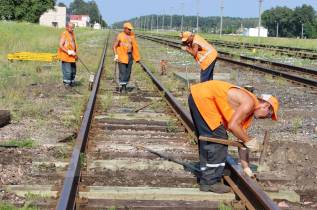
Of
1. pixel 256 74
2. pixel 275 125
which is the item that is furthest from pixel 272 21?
pixel 275 125

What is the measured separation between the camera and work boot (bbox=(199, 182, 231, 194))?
5785 millimetres

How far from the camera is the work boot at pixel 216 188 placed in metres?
5.79

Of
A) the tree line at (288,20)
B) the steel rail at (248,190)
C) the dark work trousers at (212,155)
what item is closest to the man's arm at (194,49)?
the steel rail at (248,190)

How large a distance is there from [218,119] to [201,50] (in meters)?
4.01

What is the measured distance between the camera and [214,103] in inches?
229

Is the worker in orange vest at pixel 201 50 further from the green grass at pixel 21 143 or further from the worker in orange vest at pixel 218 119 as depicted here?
the worker in orange vest at pixel 218 119

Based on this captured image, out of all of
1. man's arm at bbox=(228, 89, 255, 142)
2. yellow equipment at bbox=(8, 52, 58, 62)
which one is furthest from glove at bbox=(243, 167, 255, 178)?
yellow equipment at bbox=(8, 52, 58, 62)

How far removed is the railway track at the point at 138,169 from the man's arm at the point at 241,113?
0.50 meters

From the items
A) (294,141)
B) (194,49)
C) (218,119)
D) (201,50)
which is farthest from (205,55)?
(218,119)

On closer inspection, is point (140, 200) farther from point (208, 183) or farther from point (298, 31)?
point (298, 31)

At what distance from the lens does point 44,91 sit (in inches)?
557

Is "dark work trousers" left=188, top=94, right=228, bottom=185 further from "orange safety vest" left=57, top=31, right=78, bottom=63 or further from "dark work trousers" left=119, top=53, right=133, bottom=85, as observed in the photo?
"orange safety vest" left=57, top=31, right=78, bottom=63

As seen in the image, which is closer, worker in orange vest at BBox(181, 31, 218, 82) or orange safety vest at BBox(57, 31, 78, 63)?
worker in orange vest at BBox(181, 31, 218, 82)

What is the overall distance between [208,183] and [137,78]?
12457mm
